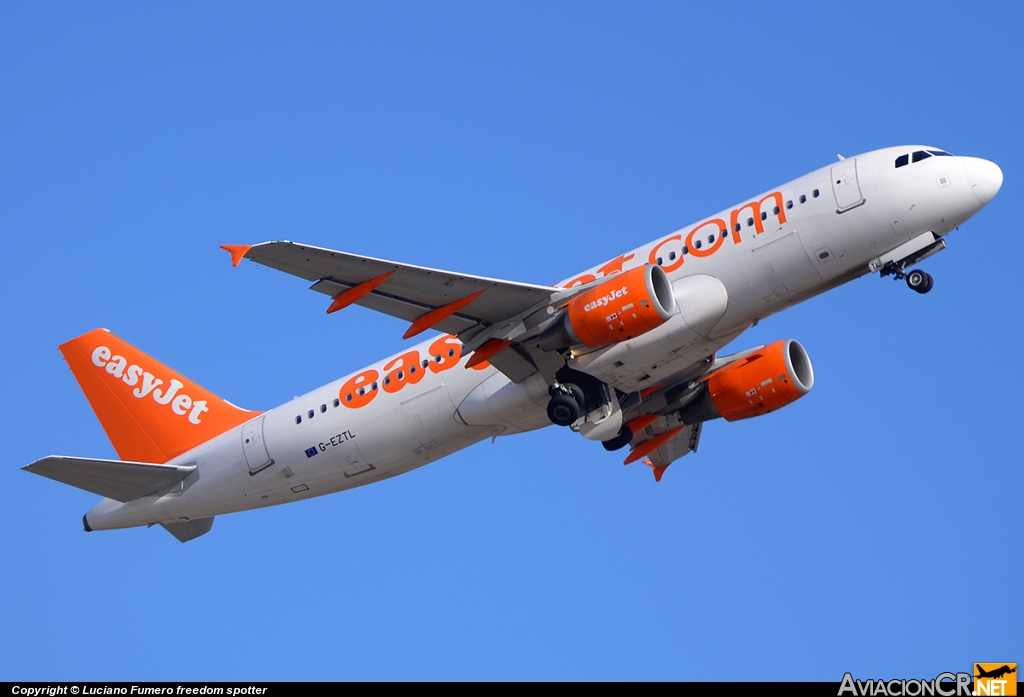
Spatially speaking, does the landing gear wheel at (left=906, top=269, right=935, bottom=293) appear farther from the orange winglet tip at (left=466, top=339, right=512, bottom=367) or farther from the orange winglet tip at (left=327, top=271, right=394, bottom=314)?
the orange winglet tip at (left=327, top=271, right=394, bottom=314)

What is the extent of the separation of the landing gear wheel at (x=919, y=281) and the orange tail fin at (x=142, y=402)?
19.2 meters

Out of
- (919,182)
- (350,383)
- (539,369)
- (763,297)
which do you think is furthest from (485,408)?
(919,182)

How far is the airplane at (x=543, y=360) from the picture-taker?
31.5 metres

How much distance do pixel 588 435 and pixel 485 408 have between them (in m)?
2.84

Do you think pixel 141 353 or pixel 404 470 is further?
pixel 141 353

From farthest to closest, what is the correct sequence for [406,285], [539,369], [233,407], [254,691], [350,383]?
[233,407] < [350,383] < [539,369] < [406,285] < [254,691]

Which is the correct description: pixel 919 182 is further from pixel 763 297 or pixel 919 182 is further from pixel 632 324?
pixel 632 324

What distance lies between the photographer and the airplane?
103 ft

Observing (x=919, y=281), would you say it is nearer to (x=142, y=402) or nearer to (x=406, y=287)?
(x=406, y=287)

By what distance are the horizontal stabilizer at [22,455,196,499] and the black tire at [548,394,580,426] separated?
1129 cm

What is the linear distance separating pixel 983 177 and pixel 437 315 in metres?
14.0

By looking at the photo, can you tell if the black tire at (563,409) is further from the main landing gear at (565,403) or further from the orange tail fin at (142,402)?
the orange tail fin at (142,402)

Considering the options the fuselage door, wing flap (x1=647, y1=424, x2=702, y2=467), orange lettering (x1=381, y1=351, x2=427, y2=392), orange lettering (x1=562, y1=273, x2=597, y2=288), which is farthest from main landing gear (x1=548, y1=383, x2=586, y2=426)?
the fuselage door

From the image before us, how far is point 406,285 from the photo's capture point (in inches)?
1222
